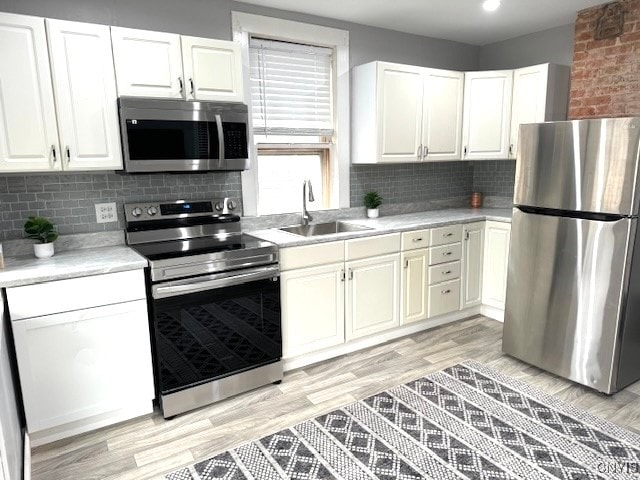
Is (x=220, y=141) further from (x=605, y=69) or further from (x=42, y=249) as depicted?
(x=605, y=69)

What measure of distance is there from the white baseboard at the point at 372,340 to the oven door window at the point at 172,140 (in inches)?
57.2

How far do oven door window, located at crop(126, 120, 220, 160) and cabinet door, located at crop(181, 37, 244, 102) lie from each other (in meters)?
0.20

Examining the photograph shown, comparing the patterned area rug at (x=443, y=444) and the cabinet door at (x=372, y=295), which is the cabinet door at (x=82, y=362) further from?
the cabinet door at (x=372, y=295)

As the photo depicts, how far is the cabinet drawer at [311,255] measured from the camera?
273 centimetres

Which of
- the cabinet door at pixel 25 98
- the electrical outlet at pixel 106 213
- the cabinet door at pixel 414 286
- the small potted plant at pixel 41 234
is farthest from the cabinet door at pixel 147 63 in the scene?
the cabinet door at pixel 414 286

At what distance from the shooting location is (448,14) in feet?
10.9

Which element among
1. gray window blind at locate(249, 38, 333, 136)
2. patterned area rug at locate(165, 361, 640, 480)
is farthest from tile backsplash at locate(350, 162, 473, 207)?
patterned area rug at locate(165, 361, 640, 480)

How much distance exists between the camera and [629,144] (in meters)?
2.29

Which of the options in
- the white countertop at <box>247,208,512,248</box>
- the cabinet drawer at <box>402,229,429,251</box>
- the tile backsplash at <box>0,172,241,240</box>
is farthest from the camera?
the cabinet drawer at <box>402,229,429,251</box>

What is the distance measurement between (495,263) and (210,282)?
2.45 meters

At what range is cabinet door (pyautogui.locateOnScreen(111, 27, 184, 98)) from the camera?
2355mm

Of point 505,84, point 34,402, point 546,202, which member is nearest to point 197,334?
point 34,402

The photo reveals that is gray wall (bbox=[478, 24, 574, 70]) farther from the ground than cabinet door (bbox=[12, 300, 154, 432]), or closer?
farther from the ground

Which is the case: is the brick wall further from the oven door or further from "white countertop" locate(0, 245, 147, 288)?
"white countertop" locate(0, 245, 147, 288)
